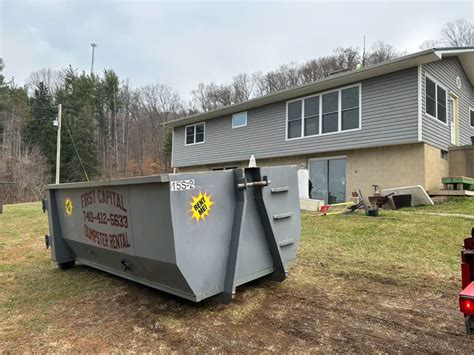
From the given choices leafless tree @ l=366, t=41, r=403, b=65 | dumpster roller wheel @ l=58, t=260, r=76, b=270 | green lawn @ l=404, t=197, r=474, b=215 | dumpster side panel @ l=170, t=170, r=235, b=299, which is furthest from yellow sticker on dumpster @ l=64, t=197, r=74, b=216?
leafless tree @ l=366, t=41, r=403, b=65

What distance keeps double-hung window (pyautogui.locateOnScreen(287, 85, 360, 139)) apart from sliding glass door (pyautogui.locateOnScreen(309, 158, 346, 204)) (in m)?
1.24

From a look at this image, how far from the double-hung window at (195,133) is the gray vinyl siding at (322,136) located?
376mm

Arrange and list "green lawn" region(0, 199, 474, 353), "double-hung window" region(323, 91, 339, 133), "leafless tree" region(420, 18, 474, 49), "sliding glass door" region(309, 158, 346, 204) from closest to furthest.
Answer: "green lawn" region(0, 199, 474, 353) < "double-hung window" region(323, 91, 339, 133) < "sliding glass door" region(309, 158, 346, 204) < "leafless tree" region(420, 18, 474, 49)

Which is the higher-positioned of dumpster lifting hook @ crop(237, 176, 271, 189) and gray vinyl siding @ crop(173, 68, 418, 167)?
gray vinyl siding @ crop(173, 68, 418, 167)

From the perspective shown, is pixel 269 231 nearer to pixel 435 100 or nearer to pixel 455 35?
pixel 435 100

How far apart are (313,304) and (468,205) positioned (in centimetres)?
890

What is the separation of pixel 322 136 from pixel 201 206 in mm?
10728

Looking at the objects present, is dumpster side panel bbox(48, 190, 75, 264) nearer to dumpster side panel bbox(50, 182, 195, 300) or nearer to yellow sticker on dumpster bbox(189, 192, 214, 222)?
dumpster side panel bbox(50, 182, 195, 300)

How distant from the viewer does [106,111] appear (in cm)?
4125

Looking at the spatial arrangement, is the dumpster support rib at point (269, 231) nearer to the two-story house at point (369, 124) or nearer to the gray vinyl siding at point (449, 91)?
the two-story house at point (369, 124)

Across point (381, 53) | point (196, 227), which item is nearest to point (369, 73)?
point (196, 227)

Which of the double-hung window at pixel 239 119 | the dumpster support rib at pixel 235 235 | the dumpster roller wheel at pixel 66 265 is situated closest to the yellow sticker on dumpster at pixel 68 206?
the dumpster roller wheel at pixel 66 265

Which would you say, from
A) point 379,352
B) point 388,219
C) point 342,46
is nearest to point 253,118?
point 388,219

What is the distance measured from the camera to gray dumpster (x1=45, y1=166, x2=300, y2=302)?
299 centimetres
